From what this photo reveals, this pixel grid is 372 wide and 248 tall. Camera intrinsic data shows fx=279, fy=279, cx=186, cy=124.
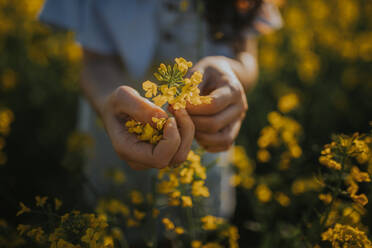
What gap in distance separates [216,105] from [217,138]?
0.16 metres

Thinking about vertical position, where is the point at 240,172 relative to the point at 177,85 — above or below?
below

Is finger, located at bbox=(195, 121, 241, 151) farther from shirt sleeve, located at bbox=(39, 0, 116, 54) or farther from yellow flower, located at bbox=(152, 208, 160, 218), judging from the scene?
shirt sleeve, located at bbox=(39, 0, 116, 54)

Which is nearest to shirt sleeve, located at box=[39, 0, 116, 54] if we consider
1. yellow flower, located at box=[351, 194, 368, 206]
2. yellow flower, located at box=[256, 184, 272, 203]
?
yellow flower, located at box=[256, 184, 272, 203]

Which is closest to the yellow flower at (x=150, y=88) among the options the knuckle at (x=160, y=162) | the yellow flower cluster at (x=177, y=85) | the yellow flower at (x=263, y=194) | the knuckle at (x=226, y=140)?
the yellow flower cluster at (x=177, y=85)

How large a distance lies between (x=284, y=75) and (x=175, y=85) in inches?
100.0

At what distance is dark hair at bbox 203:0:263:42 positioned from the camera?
138cm

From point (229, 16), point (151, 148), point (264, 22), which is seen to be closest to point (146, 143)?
point (151, 148)

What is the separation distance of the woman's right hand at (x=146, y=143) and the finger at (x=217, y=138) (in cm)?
20

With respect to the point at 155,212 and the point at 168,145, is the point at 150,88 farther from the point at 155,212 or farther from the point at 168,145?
the point at 155,212

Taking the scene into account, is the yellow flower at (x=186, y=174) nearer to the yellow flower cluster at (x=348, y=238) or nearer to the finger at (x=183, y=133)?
the finger at (x=183, y=133)

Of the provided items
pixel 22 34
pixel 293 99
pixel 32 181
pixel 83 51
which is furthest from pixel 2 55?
pixel 293 99

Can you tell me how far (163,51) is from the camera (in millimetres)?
1508

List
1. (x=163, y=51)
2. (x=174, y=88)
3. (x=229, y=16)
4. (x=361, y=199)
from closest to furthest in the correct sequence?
(x=174, y=88)
(x=361, y=199)
(x=229, y=16)
(x=163, y=51)

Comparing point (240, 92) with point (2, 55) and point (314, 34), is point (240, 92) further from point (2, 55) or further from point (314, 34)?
→ point (314, 34)
